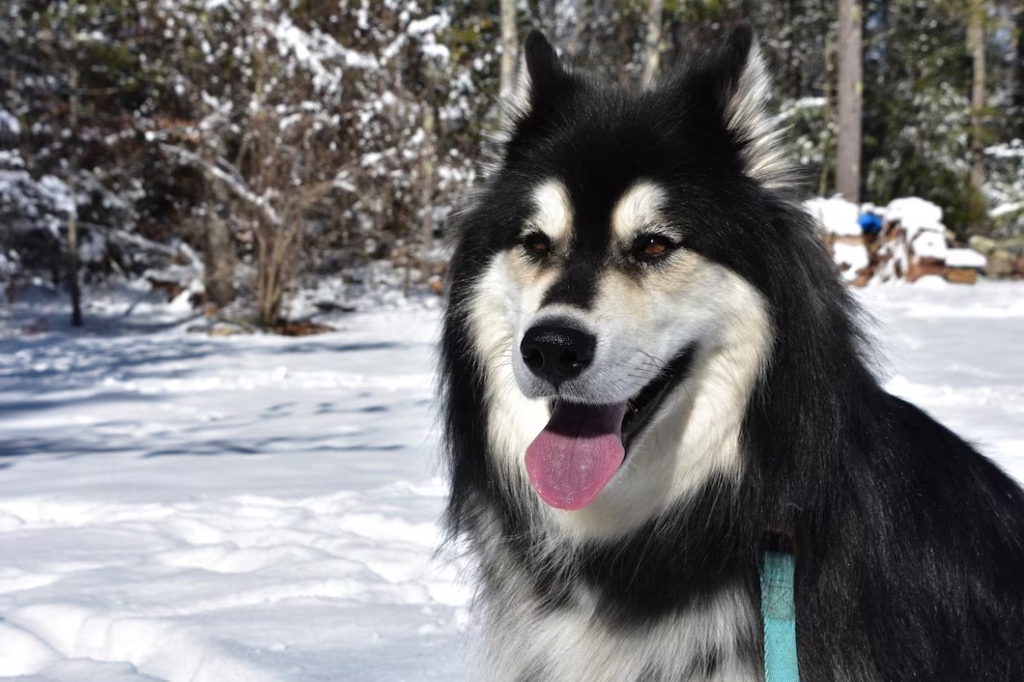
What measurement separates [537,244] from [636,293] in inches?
13.5

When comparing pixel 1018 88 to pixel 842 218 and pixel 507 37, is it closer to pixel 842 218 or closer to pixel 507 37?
pixel 842 218

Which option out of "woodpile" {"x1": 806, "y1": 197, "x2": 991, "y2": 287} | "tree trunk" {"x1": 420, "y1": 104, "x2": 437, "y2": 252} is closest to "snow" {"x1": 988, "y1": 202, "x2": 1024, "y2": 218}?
"woodpile" {"x1": 806, "y1": 197, "x2": 991, "y2": 287}

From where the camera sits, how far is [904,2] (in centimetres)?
2133

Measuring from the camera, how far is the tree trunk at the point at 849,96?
15.6 metres

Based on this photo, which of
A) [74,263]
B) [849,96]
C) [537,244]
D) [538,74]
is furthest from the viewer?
[849,96]

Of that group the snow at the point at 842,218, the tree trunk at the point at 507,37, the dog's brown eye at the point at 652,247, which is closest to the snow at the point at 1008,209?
the snow at the point at 842,218

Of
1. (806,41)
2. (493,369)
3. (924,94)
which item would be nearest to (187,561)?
(493,369)

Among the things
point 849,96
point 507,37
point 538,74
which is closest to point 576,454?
point 538,74

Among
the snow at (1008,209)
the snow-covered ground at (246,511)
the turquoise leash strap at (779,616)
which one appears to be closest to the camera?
the turquoise leash strap at (779,616)

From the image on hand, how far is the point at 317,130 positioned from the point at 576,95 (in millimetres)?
12473

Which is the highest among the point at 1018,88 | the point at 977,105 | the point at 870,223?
the point at 1018,88

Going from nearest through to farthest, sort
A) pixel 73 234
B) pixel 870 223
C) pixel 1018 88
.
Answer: pixel 73 234, pixel 870 223, pixel 1018 88

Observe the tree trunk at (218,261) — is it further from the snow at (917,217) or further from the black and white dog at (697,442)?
the black and white dog at (697,442)

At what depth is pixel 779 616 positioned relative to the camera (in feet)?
6.09
